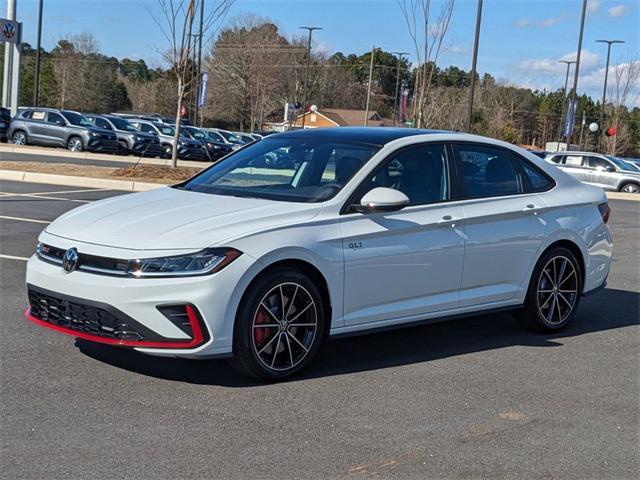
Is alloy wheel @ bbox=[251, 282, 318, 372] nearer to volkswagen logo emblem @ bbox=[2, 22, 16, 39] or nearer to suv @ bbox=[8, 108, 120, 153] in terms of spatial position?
suv @ bbox=[8, 108, 120, 153]

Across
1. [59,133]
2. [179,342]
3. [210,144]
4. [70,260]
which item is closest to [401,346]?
[179,342]

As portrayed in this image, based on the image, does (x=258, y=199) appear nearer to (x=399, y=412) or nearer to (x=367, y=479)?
(x=399, y=412)

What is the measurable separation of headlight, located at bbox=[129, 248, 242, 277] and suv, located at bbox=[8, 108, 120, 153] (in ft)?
97.0

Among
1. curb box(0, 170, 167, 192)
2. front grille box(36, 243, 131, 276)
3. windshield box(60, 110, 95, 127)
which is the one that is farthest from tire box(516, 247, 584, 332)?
windshield box(60, 110, 95, 127)

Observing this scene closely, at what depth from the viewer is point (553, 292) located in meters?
7.36

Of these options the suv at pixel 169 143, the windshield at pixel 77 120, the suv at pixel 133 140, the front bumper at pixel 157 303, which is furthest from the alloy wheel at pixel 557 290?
the suv at pixel 133 140

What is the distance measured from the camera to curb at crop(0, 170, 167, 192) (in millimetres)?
19219

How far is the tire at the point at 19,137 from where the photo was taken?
33969mm

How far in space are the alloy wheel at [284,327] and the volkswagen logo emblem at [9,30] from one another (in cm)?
3606

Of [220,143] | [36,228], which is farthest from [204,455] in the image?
[220,143]

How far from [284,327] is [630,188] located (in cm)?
2896

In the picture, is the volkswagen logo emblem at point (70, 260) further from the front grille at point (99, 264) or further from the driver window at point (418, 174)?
the driver window at point (418, 174)

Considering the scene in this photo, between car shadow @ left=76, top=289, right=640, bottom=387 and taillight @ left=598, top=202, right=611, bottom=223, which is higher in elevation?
taillight @ left=598, top=202, right=611, bottom=223

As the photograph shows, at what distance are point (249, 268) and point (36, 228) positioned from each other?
7.12m
